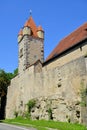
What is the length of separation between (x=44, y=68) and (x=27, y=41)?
664 centimetres

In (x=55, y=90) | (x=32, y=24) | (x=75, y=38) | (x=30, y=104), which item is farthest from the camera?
(x=32, y=24)

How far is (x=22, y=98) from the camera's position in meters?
37.5

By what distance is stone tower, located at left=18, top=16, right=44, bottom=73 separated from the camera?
128ft

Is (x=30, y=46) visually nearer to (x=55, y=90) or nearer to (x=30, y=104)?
(x=30, y=104)

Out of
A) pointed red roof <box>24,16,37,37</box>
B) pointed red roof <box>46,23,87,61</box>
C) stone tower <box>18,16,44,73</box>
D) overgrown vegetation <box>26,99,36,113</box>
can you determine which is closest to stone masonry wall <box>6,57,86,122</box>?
overgrown vegetation <box>26,99,36,113</box>

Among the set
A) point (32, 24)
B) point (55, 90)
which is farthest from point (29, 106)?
point (32, 24)

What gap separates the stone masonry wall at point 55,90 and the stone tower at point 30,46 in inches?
84.0

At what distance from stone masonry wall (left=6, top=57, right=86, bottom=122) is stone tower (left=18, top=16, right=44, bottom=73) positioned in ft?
7.00

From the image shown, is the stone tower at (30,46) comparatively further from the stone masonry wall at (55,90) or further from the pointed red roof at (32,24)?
the stone masonry wall at (55,90)

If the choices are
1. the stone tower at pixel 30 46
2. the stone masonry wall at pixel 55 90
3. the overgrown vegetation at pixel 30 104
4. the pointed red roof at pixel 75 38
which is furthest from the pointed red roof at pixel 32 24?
the overgrown vegetation at pixel 30 104

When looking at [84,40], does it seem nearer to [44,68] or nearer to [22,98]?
[44,68]

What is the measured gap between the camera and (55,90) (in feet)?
95.8

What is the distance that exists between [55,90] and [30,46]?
1219cm

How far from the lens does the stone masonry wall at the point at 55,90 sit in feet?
80.8
